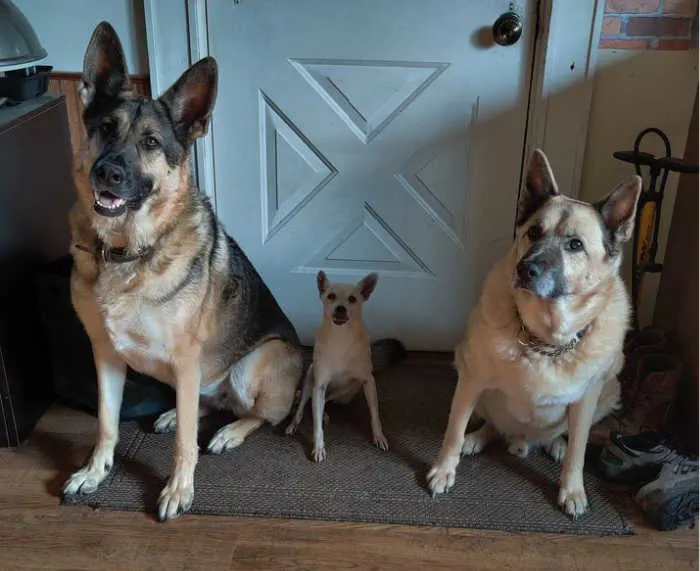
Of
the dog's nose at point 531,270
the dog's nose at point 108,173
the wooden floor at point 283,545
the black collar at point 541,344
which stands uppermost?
the dog's nose at point 108,173

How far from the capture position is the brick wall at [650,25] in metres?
2.57

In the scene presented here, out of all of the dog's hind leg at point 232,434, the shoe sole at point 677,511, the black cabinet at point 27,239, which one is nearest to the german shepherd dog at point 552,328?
the shoe sole at point 677,511

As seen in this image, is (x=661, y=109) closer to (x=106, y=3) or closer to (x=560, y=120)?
(x=560, y=120)

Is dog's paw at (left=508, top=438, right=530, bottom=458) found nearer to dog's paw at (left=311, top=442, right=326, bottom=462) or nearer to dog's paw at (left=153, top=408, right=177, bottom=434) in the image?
dog's paw at (left=311, top=442, right=326, bottom=462)

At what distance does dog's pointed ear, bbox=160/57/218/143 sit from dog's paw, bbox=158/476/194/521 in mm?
1012

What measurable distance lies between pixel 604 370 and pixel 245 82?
1.66 metres

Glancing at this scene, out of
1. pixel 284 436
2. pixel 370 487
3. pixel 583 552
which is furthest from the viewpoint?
pixel 284 436

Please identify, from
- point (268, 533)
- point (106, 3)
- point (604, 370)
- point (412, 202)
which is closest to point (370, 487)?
point (268, 533)

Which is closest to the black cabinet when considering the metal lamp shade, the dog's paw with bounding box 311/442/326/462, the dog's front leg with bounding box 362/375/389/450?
the metal lamp shade

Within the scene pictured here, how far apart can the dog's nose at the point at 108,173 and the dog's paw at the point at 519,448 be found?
1519mm

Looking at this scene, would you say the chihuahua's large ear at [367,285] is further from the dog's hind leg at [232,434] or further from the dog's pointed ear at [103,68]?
the dog's pointed ear at [103,68]

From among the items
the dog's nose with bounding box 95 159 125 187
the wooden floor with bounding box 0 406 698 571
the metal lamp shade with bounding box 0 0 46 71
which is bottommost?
the wooden floor with bounding box 0 406 698 571

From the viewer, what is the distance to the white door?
8.90 feet

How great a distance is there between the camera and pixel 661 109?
2.73 meters
